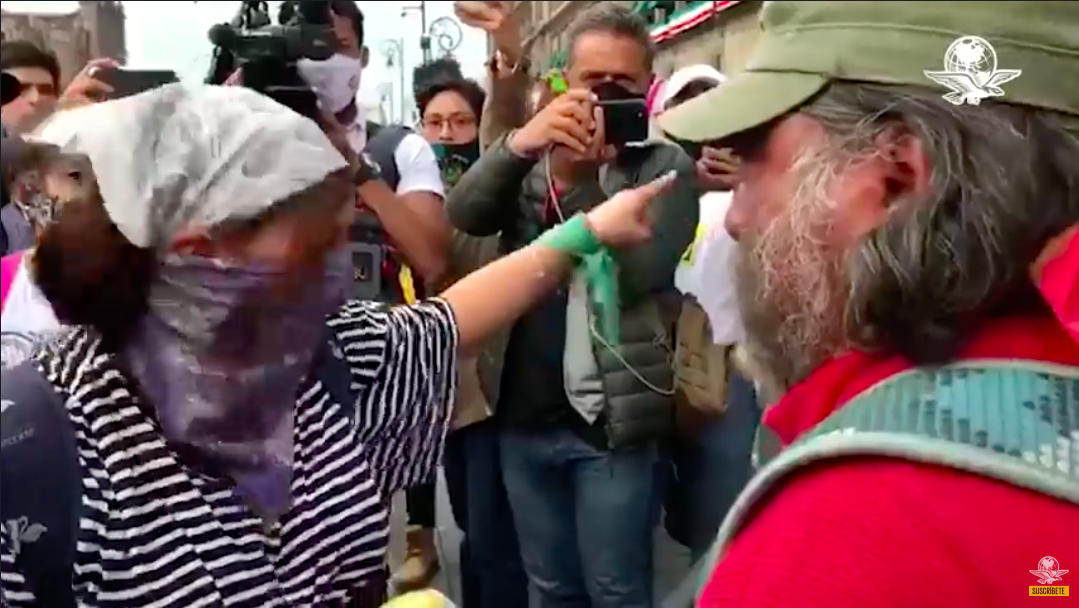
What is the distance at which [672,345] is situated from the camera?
1205 mm

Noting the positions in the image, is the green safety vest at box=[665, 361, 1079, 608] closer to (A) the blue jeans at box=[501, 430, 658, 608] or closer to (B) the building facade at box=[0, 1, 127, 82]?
(B) the building facade at box=[0, 1, 127, 82]

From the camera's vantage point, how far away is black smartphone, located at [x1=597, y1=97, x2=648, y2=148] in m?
0.96

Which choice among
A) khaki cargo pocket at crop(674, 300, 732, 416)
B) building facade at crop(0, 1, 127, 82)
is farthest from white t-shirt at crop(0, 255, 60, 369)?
khaki cargo pocket at crop(674, 300, 732, 416)

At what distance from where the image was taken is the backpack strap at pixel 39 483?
53 cm

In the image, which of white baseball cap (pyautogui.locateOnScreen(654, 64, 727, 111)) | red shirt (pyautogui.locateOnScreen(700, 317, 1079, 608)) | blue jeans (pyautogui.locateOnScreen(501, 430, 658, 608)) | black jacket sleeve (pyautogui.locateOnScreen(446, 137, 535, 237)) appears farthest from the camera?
blue jeans (pyautogui.locateOnScreen(501, 430, 658, 608))

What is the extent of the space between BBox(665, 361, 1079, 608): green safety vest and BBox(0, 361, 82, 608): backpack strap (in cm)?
33

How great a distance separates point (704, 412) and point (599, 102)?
530mm

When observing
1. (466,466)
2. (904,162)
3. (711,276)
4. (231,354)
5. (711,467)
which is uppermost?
(904,162)

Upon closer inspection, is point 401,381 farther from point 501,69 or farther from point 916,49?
point 916,49

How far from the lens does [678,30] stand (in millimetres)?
1251

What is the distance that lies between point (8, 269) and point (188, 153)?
0.10m

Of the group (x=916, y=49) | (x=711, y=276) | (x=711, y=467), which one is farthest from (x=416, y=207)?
(x=711, y=467)

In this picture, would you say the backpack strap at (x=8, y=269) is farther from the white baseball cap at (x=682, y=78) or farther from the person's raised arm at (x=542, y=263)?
the white baseball cap at (x=682, y=78)

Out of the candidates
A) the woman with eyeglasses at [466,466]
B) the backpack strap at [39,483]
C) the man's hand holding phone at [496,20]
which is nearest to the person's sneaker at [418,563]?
the woman with eyeglasses at [466,466]
